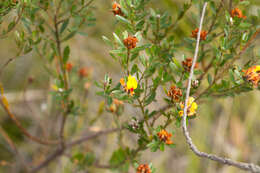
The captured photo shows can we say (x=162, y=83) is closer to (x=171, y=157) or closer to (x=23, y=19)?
(x=23, y=19)

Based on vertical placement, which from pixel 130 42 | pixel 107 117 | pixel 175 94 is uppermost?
pixel 130 42

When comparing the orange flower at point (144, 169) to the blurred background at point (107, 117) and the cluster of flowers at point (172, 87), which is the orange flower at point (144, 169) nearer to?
Result: the cluster of flowers at point (172, 87)

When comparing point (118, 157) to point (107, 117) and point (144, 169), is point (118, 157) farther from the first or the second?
point (107, 117)

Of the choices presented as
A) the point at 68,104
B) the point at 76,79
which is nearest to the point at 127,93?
the point at 68,104

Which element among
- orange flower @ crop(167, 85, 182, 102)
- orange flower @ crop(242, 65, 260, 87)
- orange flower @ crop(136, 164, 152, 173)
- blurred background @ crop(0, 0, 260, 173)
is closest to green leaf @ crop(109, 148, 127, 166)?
orange flower @ crop(136, 164, 152, 173)

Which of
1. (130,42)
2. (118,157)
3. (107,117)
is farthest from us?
(107,117)

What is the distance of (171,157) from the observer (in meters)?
2.09

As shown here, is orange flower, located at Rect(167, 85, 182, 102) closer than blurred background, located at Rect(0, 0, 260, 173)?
Yes

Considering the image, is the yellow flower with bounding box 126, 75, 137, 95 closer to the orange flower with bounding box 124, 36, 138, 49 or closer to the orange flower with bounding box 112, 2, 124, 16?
the orange flower with bounding box 124, 36, 138, 49

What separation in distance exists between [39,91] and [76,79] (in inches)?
33.0

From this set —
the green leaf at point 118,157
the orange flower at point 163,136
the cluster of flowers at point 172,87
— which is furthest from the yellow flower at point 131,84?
the green leaf at point 118,157

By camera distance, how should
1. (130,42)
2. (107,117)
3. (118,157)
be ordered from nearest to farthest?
(130,42) → (118,157) → (107,117)

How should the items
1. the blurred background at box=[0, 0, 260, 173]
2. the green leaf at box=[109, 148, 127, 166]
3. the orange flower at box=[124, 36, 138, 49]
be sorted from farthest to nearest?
the blurred background at box=[0, 0, 260, 173]
the green leaf at box=[109, 148, 127, 166]
the orange flower at box=[124, 36, 138, 49]

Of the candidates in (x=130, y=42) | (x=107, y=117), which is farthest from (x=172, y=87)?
(x=107, y=117)
